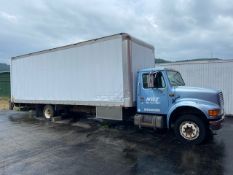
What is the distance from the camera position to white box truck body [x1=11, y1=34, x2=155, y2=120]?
327 inches

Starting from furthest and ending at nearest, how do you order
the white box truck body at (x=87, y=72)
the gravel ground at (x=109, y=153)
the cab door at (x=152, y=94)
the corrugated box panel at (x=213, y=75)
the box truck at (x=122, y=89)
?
1. the corrugated box panel at (x=213, y=75)
2. the white box truck body at (x=87, y=72)
3. the cab door at (x=152, y=94)
4. the box truck at (x=122, y=89)
5. the gravel ground at (x=109, y=153)

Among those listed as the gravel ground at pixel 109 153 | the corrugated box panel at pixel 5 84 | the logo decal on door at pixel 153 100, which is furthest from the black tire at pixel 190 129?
the corrugated box panel at pixel 5 84

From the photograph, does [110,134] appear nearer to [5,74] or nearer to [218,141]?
[218,141]

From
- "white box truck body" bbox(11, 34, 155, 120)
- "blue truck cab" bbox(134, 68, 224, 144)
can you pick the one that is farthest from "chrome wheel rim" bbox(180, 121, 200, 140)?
"white box truck body" bbox(11, 34, 155, 120)

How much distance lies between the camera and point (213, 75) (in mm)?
12938

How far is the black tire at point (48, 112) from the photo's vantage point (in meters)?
11.9

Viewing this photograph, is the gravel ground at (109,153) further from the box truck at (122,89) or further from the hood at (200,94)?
the hood at (200,94)

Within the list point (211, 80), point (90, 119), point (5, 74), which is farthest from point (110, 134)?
point (5, 74)

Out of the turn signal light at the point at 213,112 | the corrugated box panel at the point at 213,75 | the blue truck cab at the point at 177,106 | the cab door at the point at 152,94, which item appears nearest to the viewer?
the turn signal light at the point at 213,112

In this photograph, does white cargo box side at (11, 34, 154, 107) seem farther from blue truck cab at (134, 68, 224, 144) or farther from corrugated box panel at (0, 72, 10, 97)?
corrugated box panel at (0, 72, 10, 97)

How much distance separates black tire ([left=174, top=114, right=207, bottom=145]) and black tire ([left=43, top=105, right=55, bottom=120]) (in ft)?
23.3

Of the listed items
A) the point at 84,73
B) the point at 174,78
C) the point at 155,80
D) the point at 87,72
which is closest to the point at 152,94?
the point at 155,80

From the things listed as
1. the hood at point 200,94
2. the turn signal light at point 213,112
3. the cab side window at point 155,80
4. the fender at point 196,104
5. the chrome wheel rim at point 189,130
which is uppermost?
the cab side window at point 155,80

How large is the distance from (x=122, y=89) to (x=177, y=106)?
2147mm
